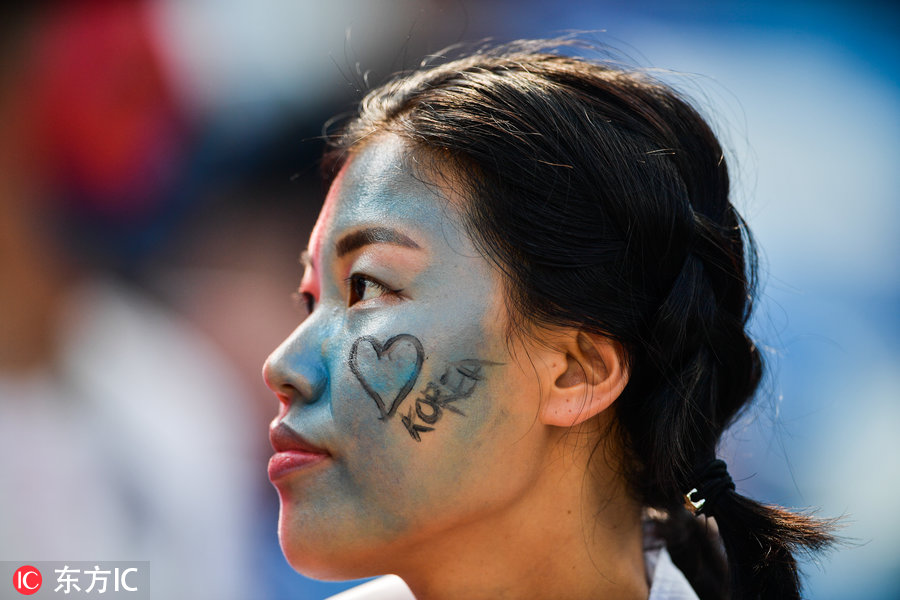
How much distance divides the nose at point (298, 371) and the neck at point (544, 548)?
0.40 m

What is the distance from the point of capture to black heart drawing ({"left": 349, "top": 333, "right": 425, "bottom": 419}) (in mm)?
1619

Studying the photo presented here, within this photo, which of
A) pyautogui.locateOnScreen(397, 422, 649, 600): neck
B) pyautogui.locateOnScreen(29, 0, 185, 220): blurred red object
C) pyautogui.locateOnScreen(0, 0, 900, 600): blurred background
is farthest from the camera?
pyautogui.locateOnScreen(29, 0, 185, 220): blurred red object

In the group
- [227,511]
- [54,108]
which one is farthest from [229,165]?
[227,511]

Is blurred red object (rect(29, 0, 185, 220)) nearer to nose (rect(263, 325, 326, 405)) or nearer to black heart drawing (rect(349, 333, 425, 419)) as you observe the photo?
nose (rect(263, 325, 326, 405))

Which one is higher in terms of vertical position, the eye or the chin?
the eye

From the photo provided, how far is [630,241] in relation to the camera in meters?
1.69

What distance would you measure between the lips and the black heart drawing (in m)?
0.16

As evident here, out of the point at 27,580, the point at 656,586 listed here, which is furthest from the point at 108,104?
the point at 656,586

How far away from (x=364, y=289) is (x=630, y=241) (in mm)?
566

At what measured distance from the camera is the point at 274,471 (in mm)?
1702

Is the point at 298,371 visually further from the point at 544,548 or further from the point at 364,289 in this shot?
the point at 544,548

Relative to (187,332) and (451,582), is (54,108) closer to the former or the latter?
(187,332)

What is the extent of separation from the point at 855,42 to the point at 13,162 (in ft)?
12.9

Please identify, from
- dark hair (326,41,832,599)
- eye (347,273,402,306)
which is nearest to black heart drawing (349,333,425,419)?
eye (347,273,402,306)
